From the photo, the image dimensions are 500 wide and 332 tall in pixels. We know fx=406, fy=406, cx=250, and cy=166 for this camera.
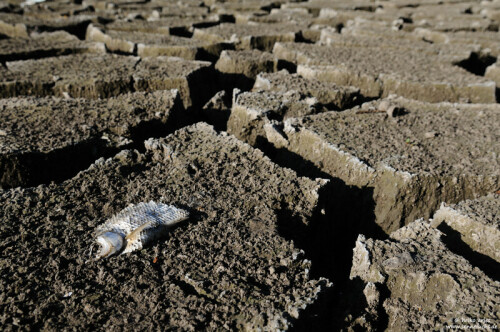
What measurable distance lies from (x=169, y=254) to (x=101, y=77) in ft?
8.28

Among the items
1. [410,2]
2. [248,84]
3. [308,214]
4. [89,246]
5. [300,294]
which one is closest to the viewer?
[300,294]

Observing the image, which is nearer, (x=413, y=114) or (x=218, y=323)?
(x=218, y=323)

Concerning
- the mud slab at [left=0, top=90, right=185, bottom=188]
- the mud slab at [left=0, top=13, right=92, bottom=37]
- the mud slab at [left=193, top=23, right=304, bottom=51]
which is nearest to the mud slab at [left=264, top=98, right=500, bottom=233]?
the mud slab at [left=0, top=90, right=185, bottom=188]

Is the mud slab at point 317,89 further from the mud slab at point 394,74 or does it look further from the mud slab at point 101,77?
the mud slab at point 101,77

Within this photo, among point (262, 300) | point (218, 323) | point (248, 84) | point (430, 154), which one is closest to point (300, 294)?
point (262, 300)

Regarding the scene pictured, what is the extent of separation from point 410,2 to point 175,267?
10.0 metres

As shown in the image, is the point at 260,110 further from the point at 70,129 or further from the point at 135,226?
A: the point at 135,226

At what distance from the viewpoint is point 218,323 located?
151 cm

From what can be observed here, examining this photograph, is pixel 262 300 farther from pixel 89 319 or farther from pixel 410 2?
pixel 410 2

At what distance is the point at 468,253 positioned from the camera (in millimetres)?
2021

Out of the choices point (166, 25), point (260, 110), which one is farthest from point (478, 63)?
point (166, 25)

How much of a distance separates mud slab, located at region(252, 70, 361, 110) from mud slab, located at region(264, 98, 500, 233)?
36 centimetres

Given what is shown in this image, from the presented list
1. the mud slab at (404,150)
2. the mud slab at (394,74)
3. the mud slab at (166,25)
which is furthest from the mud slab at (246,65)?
the mud slab at (166,25)

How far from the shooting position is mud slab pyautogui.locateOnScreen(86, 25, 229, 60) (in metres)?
4.83
